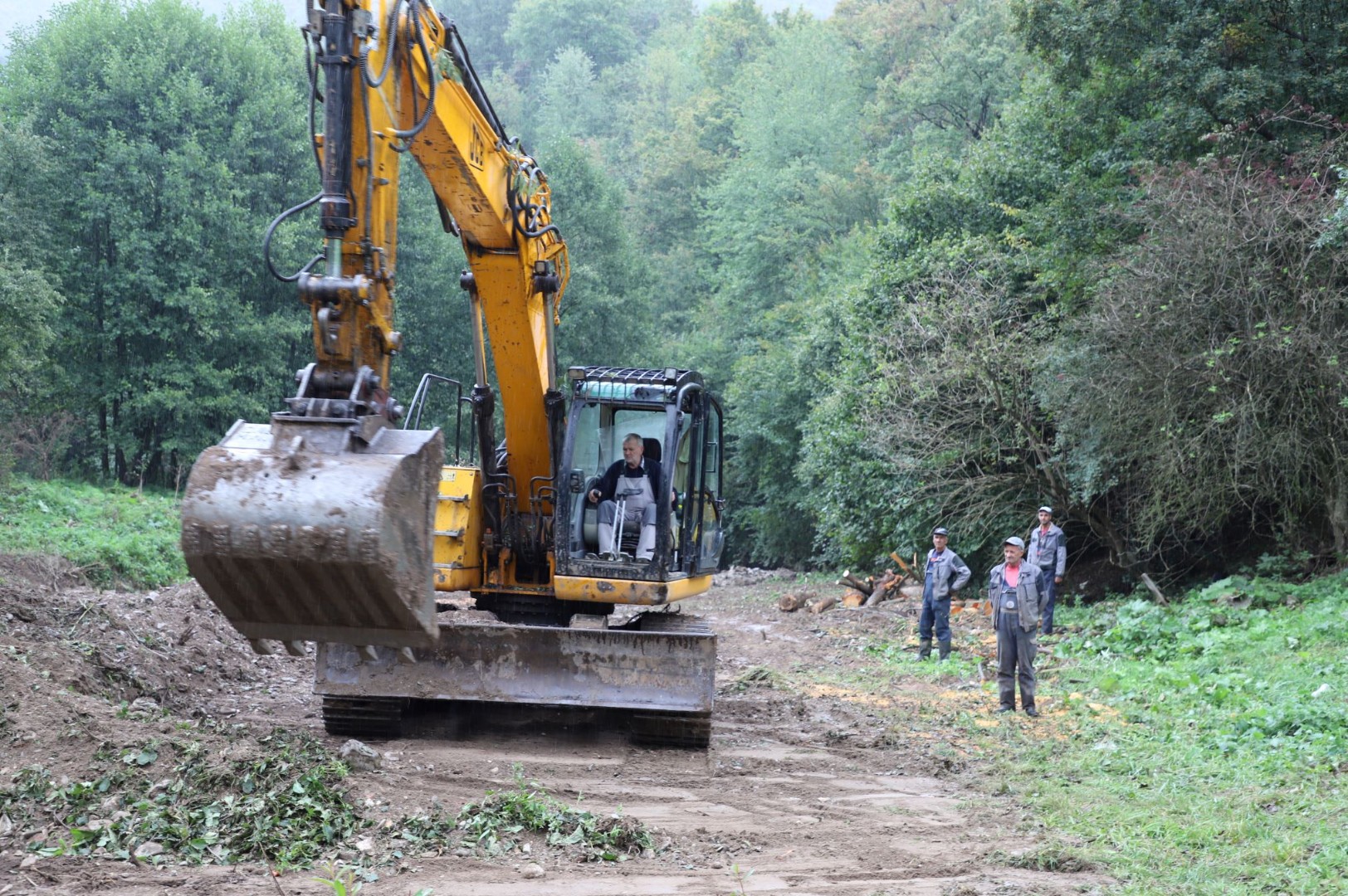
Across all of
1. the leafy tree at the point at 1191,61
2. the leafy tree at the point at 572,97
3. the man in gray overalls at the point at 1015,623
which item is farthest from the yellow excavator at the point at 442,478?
the leafy tree at the point at 572,97

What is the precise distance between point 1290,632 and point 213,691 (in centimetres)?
1028

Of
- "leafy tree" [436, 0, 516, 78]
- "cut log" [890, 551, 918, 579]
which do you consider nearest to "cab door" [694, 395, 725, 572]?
"cut log" [890, 551, 918, 579]

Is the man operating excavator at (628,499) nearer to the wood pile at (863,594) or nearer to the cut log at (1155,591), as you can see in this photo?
the cut log at (1155,591)

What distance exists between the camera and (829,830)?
675cm

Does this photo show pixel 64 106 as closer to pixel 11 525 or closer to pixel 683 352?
pixel 11 525

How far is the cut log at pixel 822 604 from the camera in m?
21.4

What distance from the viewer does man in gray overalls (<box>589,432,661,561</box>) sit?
890 cm

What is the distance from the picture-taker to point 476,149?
7723 mm

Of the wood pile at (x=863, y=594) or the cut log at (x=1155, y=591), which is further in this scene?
the wood pile at (x=863, y=594)

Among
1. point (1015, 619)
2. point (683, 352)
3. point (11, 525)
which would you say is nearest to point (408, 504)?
point (1015, 619)

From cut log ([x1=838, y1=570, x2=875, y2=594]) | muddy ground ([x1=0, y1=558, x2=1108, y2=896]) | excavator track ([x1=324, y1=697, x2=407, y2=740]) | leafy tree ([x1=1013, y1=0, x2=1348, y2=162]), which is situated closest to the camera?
muddy ground ([x1=0, y1=558, x2=1108, y2=896])

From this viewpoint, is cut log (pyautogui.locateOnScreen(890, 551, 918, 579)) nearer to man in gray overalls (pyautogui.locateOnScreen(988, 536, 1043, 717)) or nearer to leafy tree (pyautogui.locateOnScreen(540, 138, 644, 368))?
man in gray overalls (pyautogui.locateOnScreen(988, 536, 1043, 717))

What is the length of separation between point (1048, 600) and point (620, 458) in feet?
25.2

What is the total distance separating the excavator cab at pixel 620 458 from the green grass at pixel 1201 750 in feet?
9.07
